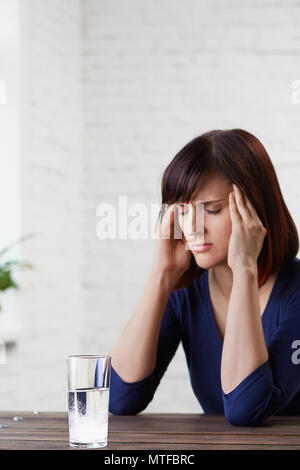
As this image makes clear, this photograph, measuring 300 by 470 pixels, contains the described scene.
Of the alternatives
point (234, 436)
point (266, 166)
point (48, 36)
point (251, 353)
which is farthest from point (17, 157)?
point (234, 436)

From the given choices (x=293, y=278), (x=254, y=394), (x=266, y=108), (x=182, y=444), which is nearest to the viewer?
(x=182, y=444)

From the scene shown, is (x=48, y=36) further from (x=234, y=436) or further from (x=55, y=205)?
(x=234, y=436)

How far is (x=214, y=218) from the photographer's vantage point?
113cm

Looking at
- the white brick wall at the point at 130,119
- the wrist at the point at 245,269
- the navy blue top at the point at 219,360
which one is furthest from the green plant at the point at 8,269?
the wrist at the point at 245,269

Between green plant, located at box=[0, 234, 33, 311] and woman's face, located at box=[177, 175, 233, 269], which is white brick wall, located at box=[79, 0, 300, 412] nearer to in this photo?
green plant, located at box=[0, 234, 33, 311]

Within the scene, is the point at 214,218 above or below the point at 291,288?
above

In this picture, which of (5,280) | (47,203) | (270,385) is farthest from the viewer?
(47,203)

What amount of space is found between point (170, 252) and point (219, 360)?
0.22 metres

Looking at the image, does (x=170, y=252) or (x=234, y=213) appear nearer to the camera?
(x=234, y=213)

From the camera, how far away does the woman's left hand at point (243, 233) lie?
100cm

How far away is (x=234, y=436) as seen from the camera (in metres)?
0.78

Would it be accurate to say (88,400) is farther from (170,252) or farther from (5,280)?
(5,280)

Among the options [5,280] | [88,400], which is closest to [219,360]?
[88,400]

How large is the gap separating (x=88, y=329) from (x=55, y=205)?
46cm
